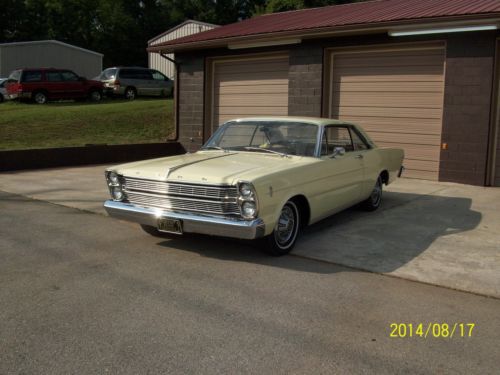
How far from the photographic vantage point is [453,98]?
1095 cm

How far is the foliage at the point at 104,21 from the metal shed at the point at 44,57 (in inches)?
698

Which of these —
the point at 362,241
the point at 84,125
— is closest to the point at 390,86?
the point at 362,241

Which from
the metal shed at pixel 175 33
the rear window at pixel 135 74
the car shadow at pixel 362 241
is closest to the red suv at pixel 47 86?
the rear window at pixel 135 74

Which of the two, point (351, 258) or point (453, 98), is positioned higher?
point (453, 98)

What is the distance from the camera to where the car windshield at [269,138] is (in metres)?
6.52

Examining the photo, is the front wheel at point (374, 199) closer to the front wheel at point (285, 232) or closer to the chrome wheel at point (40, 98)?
the front wheel at point (285, 232)

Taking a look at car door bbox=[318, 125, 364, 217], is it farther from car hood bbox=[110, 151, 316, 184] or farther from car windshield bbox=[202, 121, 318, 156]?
car hood bbox=[110, 151, 316, 184]

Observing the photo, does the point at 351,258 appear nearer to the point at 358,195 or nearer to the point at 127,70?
the point at 358,195

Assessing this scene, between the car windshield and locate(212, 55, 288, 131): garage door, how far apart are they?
6.79 metres

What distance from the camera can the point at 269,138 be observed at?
6723mm

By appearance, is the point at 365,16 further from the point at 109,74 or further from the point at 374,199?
the point at 109,74

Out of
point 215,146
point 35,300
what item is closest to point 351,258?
point 215,146

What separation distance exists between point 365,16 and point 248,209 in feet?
27.5

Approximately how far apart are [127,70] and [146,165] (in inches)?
811
